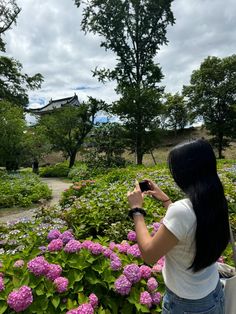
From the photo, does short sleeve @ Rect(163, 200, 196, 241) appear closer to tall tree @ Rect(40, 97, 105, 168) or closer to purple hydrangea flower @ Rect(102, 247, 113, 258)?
purple hydrangea flower @ Rect(102, 247, 113, 258)

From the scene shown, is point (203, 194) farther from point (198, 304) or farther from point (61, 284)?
point (61, 284)

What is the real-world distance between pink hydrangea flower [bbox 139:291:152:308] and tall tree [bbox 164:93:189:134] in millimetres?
35041

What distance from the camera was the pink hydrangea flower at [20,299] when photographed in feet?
5.64

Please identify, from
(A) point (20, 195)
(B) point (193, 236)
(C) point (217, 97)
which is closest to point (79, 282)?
(B) point (193, 236)

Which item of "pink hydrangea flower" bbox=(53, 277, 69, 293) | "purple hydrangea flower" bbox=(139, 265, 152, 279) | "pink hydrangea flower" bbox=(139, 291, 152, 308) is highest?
"pink hydrangea flower" bbox=(53, 277, 69, 293)

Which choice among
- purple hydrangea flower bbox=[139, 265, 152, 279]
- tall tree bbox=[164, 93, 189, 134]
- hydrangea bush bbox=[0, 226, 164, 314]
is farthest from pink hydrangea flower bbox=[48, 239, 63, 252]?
tall tree bbox=[164, 93, 189, 134]

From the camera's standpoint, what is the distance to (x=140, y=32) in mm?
21906

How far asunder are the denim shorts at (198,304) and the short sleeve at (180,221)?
0.36 metres

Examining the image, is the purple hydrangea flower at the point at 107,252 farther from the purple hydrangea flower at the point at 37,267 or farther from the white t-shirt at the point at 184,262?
the white t-shirt at the point at 184,262

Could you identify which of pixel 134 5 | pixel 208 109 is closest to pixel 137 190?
pixel 134 5

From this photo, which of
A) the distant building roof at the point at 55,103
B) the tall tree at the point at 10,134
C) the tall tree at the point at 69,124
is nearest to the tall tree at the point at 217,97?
the tall tree at the point at 69,124

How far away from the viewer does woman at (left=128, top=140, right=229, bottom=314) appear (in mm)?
1200

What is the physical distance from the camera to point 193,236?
3.99 feet

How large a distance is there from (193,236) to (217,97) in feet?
100
